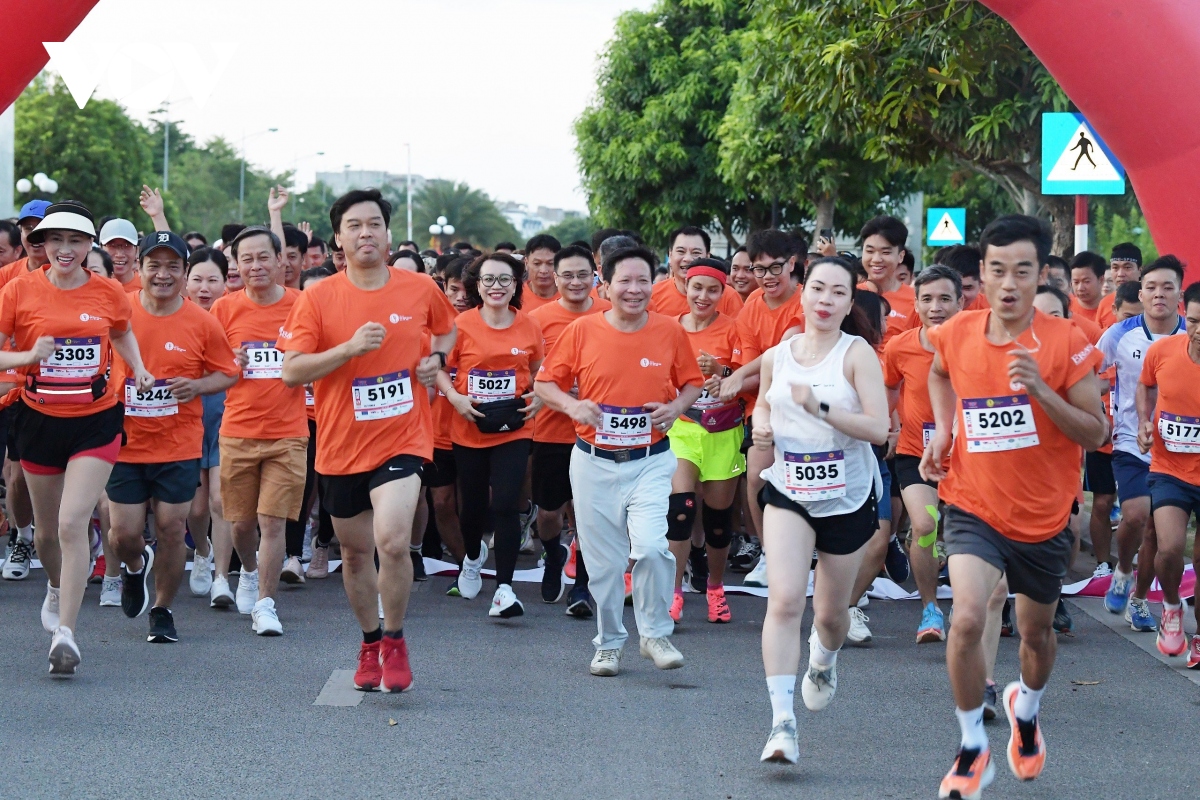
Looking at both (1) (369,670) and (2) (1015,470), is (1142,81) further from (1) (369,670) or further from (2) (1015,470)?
(1) (369,670)

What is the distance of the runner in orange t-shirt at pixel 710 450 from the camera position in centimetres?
859

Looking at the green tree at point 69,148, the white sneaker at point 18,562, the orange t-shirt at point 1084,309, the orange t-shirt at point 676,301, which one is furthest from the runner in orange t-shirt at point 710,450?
the green tree at point 69,148

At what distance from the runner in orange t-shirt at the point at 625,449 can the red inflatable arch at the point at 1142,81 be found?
3133 mm

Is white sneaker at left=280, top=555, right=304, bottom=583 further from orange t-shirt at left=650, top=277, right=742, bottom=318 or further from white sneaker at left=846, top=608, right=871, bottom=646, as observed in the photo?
white sneaker at left=846, top=608, right=871, bottom=646

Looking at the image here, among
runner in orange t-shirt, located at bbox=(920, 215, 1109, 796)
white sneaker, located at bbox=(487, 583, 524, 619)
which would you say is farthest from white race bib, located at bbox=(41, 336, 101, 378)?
runner in orange t-shirt, located at bbox=(920, 215, 1109, 796)

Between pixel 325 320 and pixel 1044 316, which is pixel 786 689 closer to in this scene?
pixel 1044 316

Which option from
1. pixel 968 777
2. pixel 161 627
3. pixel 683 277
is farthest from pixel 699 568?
pixel 968 777

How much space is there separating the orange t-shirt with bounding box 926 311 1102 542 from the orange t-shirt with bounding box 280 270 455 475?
2.43 m

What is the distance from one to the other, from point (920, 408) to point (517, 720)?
9.08 feet

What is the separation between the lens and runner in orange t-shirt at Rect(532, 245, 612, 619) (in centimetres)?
905

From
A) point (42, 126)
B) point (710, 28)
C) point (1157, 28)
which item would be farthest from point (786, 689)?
point (42, 126)

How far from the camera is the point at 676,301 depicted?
1005 cm

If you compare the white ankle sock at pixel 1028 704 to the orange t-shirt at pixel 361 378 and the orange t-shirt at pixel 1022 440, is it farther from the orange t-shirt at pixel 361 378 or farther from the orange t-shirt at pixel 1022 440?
the orange t-shirt at pixel 361 378

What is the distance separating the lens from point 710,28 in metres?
41.3
